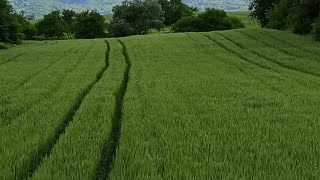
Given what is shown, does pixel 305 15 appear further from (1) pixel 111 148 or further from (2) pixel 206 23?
(2) pixel 206 23

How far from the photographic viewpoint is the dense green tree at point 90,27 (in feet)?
313

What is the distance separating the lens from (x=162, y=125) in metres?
10.1

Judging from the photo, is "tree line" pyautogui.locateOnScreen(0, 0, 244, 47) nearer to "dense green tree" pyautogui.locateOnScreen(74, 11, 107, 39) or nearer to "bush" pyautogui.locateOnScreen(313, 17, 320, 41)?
"dense green tree" pyautogui.locateOnScreen(74, 11, 107, 39)

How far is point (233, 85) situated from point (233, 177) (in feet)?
33.7

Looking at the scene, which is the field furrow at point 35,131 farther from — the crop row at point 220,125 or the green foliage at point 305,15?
the green foliage at point 305,15

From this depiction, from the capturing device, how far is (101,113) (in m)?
11.6

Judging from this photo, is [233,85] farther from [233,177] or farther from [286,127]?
[233,177]

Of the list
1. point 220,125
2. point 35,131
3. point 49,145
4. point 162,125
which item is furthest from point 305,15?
point 49,145

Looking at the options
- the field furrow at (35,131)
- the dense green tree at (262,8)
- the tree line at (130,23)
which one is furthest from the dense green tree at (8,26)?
the field furrow at (35,131)

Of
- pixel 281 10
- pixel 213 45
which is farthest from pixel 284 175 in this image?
pixel 281 10

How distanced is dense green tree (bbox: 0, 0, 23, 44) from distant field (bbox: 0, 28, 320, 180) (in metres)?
29.9

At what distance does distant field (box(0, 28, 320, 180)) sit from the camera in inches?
280

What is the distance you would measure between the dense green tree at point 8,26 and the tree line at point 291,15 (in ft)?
91.4

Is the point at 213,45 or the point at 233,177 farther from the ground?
the point at 233,177
